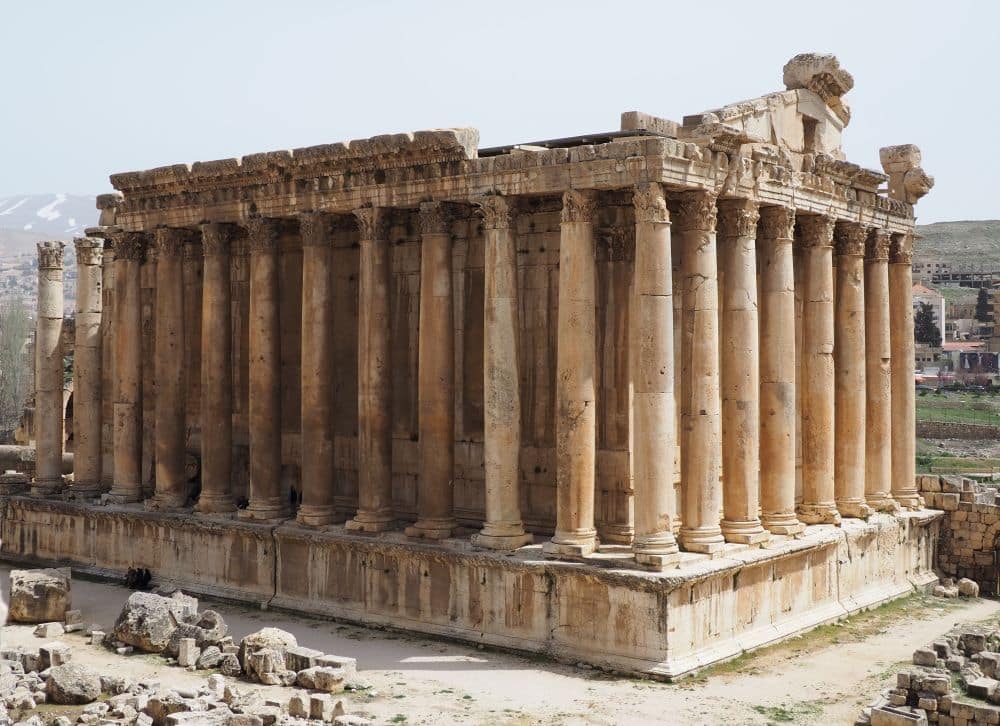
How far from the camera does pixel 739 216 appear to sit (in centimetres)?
2222

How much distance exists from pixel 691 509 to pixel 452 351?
18.5 ft

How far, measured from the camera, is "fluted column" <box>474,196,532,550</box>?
71.1 ft

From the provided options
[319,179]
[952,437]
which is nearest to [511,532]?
[319,179]

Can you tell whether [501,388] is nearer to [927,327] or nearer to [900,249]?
[900,249]

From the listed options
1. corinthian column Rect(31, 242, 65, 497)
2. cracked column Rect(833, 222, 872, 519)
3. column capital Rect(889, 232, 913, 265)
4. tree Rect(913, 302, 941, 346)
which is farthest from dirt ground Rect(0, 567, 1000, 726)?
tree Rect(913, 302, 941, 346)

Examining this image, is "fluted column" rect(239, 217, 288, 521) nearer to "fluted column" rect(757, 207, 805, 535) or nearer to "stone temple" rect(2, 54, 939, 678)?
"stone temple" rect(2, 54, 939, 678)

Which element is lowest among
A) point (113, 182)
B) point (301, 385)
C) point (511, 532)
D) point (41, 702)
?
point (41, 702)

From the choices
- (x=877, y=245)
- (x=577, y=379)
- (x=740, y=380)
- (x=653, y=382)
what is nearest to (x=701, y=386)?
(x=653, y=382)

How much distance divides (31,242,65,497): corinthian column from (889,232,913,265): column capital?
20.8m

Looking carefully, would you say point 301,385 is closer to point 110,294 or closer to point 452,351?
point 452,351

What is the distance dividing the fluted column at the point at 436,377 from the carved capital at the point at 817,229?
300 inches

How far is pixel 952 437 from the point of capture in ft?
222

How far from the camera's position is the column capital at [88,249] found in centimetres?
3165

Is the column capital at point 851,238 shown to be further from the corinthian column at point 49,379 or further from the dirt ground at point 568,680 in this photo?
the corinthian column at point 49,379
